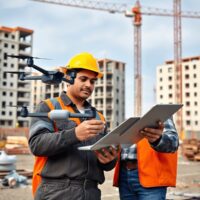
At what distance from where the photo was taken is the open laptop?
1901 mm

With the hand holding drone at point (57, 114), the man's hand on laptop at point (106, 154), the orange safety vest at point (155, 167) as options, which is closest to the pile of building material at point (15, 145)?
the orange safety vest at point (155, 167)

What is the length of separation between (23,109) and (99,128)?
16.2 inches

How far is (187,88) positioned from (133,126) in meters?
81.2

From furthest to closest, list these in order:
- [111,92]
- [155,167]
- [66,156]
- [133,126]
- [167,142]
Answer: [111,92] < [155,167] < [167,142] < [66,156] < [133,126]

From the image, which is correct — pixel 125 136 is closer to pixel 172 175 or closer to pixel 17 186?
pixel 172 175

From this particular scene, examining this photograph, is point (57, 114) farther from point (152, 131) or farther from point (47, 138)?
point (152, 131)

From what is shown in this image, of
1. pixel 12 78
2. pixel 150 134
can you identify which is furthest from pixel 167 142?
pixel 12 78

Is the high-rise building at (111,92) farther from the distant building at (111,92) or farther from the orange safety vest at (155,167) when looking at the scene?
the orange safety vest at (155,167)

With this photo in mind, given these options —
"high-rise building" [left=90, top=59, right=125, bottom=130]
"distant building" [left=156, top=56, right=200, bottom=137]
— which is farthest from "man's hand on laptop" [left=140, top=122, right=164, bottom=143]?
"high-rise building" [left=90, top=59, right=125, bottom=130]

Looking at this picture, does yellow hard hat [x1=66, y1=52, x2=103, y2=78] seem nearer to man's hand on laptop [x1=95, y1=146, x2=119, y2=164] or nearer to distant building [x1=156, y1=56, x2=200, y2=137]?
man's hand on laptop [x1=95, y1=146, x2=119, y2=164]

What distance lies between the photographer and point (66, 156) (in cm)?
212

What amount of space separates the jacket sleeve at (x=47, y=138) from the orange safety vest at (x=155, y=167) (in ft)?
2.71

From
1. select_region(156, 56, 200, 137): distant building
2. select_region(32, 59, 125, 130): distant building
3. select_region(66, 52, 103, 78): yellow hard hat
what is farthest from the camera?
select_region(32, 59, 125, 130): distant building

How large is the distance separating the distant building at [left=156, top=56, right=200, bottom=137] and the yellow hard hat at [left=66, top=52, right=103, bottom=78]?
249ft
